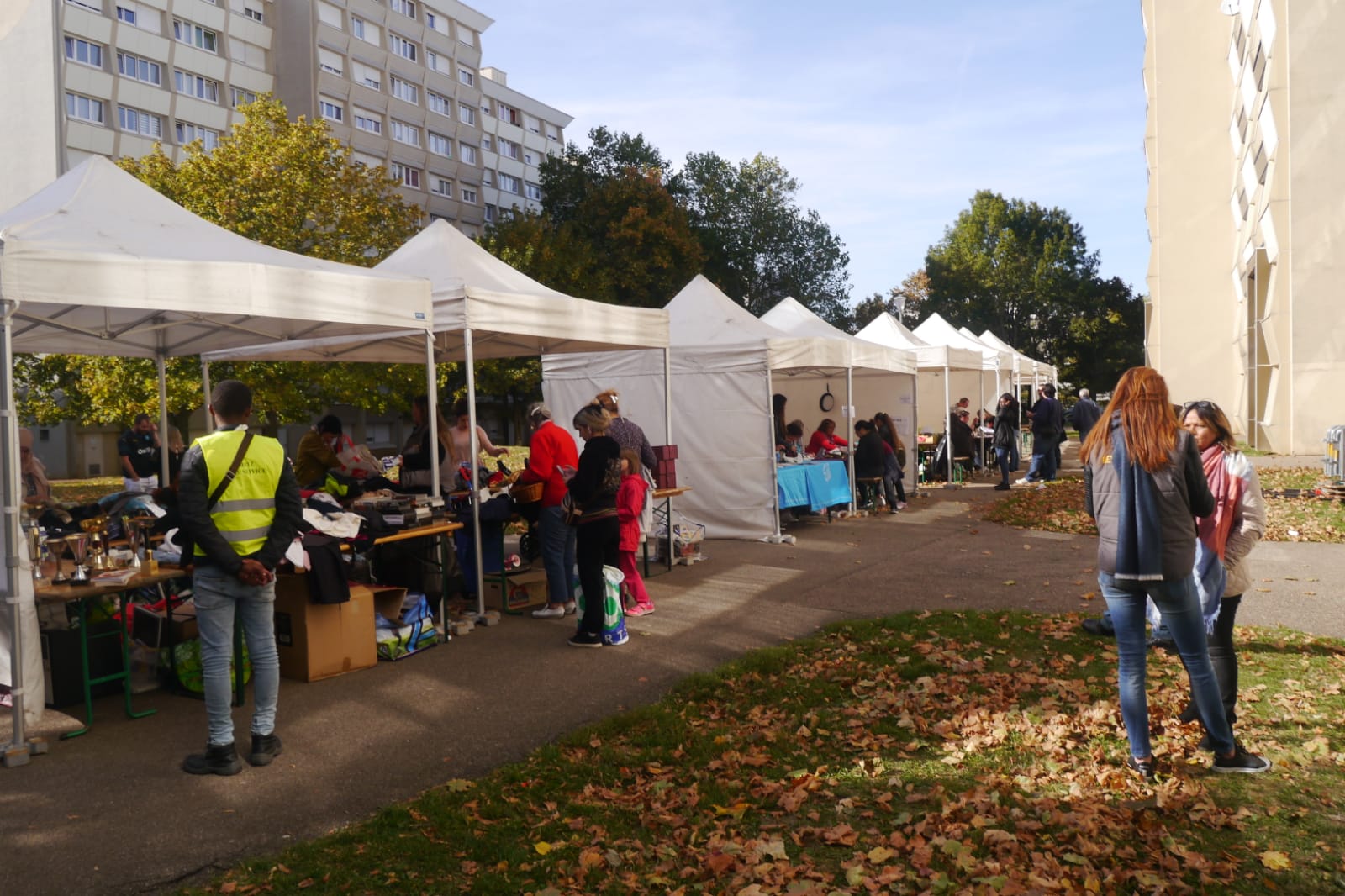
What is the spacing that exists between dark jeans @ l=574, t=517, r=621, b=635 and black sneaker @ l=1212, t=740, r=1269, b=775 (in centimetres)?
400

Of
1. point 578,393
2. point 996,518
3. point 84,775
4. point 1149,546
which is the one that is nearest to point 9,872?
point 84,775

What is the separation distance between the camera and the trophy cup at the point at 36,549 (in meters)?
5.64

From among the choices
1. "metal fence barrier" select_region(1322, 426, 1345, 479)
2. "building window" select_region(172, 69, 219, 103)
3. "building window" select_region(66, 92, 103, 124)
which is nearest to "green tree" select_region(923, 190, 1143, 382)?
"building window" select_region(172, 69, 219, 103)

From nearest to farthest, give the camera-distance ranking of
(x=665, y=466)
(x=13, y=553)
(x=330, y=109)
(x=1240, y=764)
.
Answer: (x=1240, y=764), (x=13, y=553), (x=665, y=466), (x=330, y=109)

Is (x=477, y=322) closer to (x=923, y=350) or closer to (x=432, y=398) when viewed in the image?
(x=432, y=398)

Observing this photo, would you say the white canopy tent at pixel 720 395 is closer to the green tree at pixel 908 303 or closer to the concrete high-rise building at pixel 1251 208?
the concrete high-rise building at pixel 1251 208

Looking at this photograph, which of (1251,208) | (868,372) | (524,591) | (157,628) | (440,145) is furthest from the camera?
(440,145)

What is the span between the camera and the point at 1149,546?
14.0ft

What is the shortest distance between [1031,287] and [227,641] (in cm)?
5873

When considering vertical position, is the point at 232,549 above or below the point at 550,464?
below

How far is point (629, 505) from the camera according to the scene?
26.9 feet

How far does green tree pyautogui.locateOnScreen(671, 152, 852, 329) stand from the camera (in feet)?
164

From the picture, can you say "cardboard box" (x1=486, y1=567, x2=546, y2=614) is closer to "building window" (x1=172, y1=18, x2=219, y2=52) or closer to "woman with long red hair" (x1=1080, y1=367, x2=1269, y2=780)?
"woman with long red hair" (x1=1080, y1=367, x2=1269, y2=780)

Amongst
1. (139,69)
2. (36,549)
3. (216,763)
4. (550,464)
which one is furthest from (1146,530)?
(139,69)
